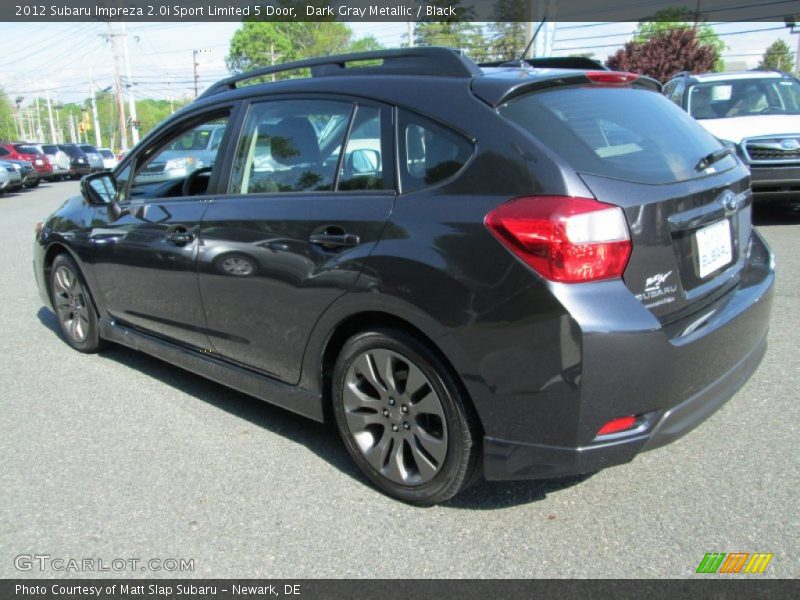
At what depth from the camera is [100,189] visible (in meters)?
4.52

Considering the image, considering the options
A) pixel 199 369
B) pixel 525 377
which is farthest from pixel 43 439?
pixel 525 377

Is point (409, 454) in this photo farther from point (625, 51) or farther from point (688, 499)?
point (625, 51)

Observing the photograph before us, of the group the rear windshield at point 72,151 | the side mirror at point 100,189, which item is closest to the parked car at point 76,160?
the rear windshield at point 72,151

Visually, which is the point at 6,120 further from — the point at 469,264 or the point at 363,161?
the point at 469,264

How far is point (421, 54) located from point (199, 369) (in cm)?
206

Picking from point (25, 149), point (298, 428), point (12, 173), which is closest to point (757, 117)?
point (298, 428)

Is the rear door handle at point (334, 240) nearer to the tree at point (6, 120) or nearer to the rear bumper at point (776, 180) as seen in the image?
the rear bumper at point (776, 180)

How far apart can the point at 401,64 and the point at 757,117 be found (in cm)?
753


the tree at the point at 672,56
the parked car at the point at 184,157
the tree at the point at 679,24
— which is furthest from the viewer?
the tree at the point at 679,24

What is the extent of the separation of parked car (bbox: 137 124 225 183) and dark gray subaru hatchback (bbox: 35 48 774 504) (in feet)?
0.59

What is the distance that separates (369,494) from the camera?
3.02 m

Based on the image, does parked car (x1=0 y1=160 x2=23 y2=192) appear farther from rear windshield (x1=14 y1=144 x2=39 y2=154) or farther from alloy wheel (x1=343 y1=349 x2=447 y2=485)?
alloy wheel (x1=343 y1=349 x2=447 y2=485)

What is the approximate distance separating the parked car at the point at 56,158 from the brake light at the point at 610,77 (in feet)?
98.1

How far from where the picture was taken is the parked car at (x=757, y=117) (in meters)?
8.07
